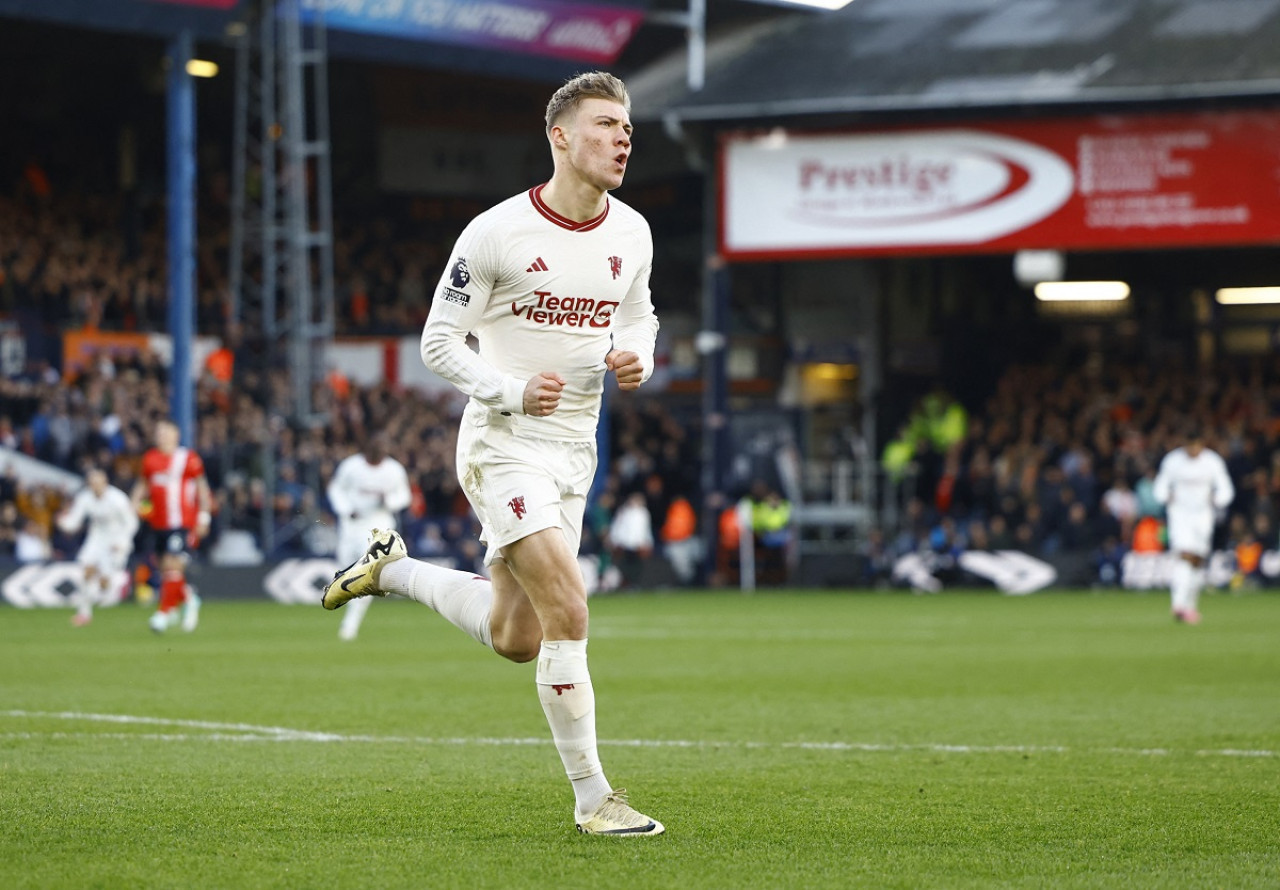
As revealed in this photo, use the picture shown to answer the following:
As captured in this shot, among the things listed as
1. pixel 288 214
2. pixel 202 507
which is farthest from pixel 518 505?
pixel 288 214

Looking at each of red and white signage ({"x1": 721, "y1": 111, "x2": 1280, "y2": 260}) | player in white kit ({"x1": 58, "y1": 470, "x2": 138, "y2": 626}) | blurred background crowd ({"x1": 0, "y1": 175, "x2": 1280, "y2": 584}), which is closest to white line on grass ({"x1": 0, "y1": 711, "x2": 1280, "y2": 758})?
player in white kit ({"x1": 58, "y1": 470, "x2": 138, "y2": 626})

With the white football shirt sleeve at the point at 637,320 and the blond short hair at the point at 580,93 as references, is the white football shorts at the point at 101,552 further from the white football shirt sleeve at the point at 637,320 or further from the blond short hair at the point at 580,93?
the blond short hair at the point at 580,93

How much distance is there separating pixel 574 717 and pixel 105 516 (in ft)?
59.9

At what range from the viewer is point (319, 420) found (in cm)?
3116

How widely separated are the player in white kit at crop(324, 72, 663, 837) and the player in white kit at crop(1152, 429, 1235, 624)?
15.4 m

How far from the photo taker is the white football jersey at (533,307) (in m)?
6.81

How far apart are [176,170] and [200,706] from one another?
20175 millimetres

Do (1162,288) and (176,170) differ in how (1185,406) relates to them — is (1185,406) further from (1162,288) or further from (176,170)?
(176,170)

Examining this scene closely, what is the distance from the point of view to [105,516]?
23.8 m

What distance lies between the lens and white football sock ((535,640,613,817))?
6688mm

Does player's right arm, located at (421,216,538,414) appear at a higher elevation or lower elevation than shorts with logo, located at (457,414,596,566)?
higher

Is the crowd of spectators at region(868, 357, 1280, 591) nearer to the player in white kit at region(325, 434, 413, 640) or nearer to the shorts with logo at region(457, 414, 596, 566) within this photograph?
the player in white kit at region(325, 434, 413, 640)

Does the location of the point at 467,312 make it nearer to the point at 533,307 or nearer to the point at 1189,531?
the point at 533,307

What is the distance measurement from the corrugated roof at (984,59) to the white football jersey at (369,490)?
46.8 ft
